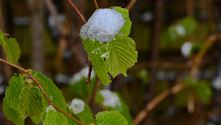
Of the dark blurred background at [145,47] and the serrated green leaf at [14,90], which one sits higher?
the serrated green leaf at [14,90]

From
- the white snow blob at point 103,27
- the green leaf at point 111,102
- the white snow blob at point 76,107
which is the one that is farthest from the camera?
the green leaf at point 111,102

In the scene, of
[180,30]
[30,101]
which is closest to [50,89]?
[30,101]

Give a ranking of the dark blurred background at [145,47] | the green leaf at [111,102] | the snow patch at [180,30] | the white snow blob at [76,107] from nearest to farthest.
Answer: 1. the white snow blob at [76,107]
2. the green leaf at [111,102]
3. the dark blurred background at [145,47]
4. the snow patch at [180,30]

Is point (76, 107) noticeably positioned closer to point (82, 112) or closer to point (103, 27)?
point (82, 112)

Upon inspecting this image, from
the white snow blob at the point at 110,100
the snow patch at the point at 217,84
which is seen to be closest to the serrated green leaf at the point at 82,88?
the white snow blob at the point at 110,100

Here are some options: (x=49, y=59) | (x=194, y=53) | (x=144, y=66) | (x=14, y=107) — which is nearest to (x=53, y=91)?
(x=14, y=107)

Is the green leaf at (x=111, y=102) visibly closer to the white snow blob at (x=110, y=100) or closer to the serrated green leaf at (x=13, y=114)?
the white snow blob at (x=110, y=100)

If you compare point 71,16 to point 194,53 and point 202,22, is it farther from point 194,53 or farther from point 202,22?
point 202,22
